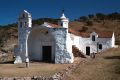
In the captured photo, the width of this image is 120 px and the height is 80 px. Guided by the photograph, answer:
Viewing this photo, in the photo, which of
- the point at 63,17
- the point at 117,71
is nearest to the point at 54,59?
the point at 63,17

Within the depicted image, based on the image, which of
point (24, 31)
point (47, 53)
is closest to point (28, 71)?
point (24, 31)

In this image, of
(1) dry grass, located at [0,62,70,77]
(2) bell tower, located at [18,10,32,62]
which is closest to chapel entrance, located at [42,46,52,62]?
(2) bell tower, located at [18,10,32,62]

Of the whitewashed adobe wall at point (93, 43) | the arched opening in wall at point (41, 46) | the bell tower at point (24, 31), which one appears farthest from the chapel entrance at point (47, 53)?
the whitewashed adobe wall at point (93, 43)

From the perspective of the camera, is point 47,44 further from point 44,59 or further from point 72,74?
point 72,74

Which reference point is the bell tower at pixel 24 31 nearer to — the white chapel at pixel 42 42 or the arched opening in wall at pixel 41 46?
the white chapel at pixel 42 42

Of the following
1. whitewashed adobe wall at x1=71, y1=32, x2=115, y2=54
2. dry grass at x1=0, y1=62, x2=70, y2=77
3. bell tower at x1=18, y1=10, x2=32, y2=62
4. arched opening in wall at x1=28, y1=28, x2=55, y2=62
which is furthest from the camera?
whitewashed adobe wall at x1=71, y1=32, x2=115, y2=54

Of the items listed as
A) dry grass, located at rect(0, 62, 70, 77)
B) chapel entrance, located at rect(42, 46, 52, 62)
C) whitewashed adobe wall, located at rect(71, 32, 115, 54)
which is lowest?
dry grass, located at rect(0, 62, 70, 77)

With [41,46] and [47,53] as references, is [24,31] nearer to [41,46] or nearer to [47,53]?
[41,46]

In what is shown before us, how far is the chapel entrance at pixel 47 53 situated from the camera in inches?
1233

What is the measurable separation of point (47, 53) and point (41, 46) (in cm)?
119

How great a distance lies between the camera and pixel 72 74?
2048 centimetres

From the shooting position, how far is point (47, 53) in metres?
31.5

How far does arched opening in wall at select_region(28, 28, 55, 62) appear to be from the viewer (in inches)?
1224

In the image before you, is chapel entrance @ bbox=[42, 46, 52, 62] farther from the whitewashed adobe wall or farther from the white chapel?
the whitewashed adobe wall
